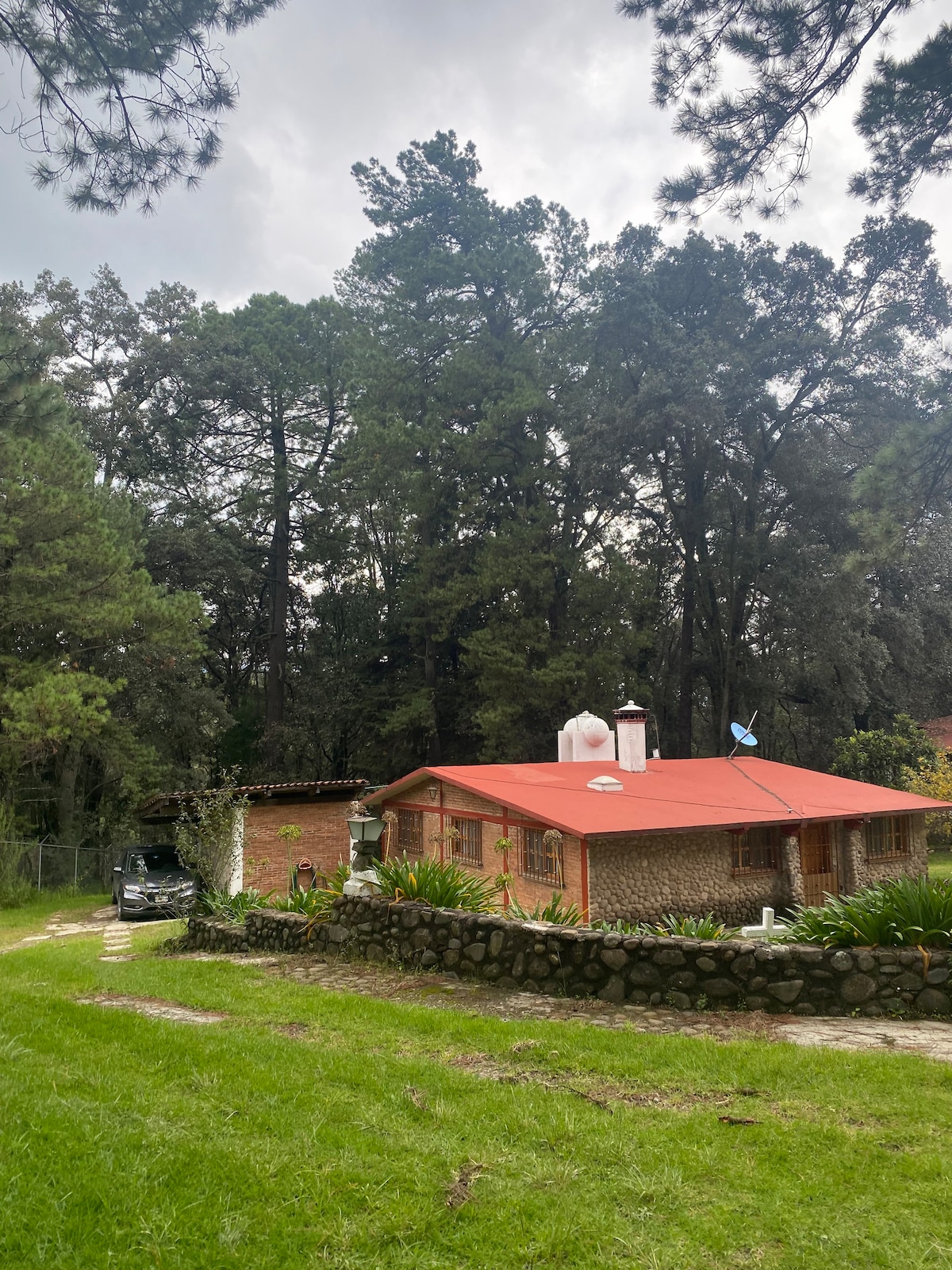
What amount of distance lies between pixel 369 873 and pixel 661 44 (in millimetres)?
8936

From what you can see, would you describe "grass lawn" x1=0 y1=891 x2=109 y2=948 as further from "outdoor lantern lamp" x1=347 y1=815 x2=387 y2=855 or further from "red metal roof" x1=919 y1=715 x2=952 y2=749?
"red metal roof" x1=919 y1=715 x2=952 y2=749

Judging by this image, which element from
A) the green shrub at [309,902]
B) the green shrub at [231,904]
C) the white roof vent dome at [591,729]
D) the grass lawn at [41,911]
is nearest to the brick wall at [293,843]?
the grass lawn at [41,911]

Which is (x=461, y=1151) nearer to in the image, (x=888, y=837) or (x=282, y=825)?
(x=282, y=825)

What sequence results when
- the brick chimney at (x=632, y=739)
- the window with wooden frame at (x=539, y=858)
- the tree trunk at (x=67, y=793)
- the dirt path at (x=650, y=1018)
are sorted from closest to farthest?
the dirt path at (x=650, y=1018) < the window with wooden frame at (x=539, y=858) < the brick chimney at (x=632, y=739) < the tree trunk at (x=67, y=793)

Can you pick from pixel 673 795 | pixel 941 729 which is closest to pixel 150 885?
pixel 673 795

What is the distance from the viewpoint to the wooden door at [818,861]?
16375 mm

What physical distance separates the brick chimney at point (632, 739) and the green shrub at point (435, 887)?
8368 mm

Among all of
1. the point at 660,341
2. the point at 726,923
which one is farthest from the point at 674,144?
the point at 660,341

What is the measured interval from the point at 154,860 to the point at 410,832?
5.57 metres

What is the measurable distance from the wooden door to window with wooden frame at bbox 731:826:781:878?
654 mm

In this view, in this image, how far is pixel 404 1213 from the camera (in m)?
3.44

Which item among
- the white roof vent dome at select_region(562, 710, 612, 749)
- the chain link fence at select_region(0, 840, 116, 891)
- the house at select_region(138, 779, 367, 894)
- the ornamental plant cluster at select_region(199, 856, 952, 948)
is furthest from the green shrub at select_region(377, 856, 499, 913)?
the chain link fence at select_region(0, 840, 116, 891)

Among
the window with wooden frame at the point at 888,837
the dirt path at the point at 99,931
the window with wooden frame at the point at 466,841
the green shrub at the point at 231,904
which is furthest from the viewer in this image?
the window with wooden frame at the point at 888,837

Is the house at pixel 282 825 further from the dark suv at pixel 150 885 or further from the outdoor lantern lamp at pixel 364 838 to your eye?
the outdoor lantern lamp at pixel 364 838
